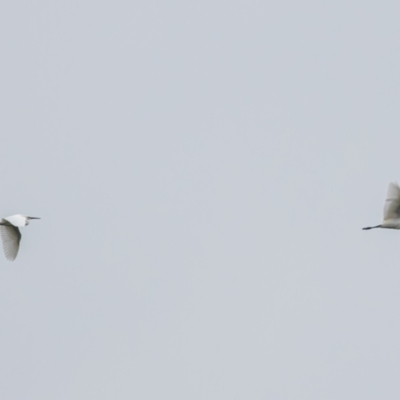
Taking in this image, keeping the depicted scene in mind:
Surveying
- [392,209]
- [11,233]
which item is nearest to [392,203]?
[392,209]

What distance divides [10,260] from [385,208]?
12528 millimetres

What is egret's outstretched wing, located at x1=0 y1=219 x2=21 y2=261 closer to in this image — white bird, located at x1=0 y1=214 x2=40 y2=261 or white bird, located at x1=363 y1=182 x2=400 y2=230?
white bird, located at x1=0 y1=214 x2=40 y2=261

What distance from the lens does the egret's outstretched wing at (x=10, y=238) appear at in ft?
268

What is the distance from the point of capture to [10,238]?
269 ft

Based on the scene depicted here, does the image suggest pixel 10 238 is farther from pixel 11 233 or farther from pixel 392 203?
pixel 392 203

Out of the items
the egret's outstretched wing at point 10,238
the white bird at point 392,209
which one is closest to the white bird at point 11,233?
the egret's outstretched wing at point 10,238

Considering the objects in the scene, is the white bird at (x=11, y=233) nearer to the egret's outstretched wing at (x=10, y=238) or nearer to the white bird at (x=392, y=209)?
the egret's outstretched wing at (x=10, y=238)

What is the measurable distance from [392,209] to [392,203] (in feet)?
1.22

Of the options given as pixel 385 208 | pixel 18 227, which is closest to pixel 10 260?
pixel 18 227

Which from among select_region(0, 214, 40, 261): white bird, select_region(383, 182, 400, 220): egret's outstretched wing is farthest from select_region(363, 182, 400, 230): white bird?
select_region(0, 214, 40, 261): white bird

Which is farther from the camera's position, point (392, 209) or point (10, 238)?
point (10, 238)

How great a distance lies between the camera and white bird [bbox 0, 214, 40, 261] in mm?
81500

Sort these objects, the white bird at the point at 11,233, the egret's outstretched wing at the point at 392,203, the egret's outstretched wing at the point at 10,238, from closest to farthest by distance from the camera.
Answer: the egret's outstretched wing at the point at 392,203 → the white bird at the point at 11,233 → the egret's outstretched wing at the point at 10,238

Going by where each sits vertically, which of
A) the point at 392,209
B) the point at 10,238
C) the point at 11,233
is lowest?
the point at 10,238
